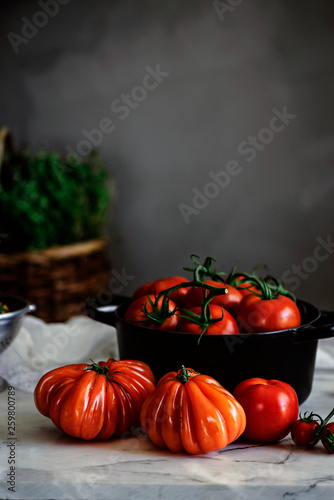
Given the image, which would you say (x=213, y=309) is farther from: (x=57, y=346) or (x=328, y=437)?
(x=57, y=346)

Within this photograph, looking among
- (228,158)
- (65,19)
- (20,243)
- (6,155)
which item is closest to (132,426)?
(20,243)

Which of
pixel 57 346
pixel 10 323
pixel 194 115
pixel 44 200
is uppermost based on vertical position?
pixel 194 115

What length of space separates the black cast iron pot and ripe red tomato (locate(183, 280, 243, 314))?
7cm

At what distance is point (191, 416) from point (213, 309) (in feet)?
0.54

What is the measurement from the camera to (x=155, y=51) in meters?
2.50

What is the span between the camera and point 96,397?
0.72 meters

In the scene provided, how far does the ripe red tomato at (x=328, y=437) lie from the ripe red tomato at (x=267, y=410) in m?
0.04

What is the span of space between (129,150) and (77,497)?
2111 millimetres

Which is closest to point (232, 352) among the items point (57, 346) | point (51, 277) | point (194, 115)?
point (57, 346)

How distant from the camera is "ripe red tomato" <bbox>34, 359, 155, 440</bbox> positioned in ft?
2.34

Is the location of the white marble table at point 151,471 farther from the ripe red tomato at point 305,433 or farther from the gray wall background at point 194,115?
the gray wall background at point 194,115

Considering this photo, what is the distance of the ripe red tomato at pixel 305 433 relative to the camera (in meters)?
0.71

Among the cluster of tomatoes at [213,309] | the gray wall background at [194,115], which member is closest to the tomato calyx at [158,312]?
the cluster of tomatoes at [213,309]

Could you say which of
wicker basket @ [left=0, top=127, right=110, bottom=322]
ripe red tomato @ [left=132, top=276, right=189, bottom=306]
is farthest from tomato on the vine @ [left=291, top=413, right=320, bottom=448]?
wicker basket @ [left=0, top=127, right=110, bottom=322]
